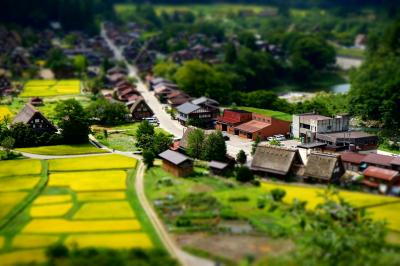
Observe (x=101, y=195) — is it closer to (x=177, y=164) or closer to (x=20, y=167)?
(x=177, y=164)

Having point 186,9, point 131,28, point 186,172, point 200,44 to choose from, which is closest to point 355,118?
point 186,172

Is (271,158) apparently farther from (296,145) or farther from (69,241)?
(69,241)

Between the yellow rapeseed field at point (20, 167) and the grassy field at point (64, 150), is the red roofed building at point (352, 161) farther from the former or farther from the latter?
the yellow rapeseed field at point (20, 167)

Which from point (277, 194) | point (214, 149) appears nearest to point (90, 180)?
point (214, 149)

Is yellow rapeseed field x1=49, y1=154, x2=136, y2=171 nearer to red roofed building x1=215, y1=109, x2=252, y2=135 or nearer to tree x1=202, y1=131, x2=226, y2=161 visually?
tree x1=202, y1=131, x2=226, y2=161

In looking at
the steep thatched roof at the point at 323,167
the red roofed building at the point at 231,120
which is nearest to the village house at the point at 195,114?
the red roofed building at the point at 231,120

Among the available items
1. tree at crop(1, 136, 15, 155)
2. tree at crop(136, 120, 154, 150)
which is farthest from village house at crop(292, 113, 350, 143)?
tree at crop(1, 136, 15, 155)
